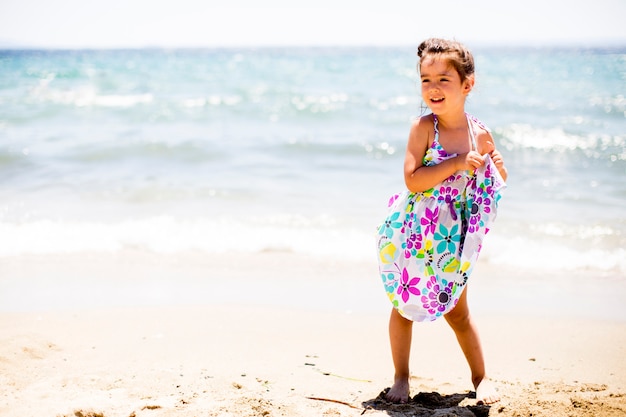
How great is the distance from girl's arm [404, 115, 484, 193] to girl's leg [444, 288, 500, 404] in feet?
1.83

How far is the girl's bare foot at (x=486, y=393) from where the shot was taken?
264 cm

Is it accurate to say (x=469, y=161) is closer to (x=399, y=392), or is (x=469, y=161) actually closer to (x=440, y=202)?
(x=440, y=202)

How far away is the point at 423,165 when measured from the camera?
256 centimetres

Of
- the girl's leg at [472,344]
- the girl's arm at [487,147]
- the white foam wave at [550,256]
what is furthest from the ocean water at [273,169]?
the girl's leg at [472,344]

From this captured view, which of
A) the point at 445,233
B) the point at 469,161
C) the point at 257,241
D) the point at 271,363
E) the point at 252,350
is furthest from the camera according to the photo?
the point at 257,241

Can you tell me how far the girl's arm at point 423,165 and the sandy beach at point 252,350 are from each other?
0.95 metres

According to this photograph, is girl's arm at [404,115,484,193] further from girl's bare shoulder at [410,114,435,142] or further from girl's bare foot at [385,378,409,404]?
girl's bare foot at [385,378,409,404]

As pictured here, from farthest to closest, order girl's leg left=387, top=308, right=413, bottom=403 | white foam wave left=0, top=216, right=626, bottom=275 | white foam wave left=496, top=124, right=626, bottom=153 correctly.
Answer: white foam wave left=496, top=124, right=626, bottom=153, white foam wave left=0, top=216, right=626, bottom=275, girl's leg left=387, top=308, right=413, bottom=403

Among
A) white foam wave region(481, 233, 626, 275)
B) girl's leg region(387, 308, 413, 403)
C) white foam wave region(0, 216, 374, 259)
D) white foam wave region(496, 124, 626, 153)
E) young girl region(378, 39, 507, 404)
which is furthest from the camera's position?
white foam wave region(496, 124, 626, 153)

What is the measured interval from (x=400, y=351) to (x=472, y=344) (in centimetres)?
32

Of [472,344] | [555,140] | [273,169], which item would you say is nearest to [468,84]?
[472,344]

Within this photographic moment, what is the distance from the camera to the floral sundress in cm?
252

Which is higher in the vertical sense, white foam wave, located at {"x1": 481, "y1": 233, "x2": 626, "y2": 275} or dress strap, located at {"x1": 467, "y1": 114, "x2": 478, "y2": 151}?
dress strap, located at {"x1": 467, "y1": 114, "x2": 478, "y2": 151}

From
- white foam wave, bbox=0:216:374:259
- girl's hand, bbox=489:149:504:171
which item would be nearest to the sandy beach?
white foam wave, bbox=0:216:374:259
